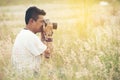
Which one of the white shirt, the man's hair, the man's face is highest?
the man's hair

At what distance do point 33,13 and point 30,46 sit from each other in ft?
1.13

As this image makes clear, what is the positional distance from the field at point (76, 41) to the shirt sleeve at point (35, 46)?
0.43 feet

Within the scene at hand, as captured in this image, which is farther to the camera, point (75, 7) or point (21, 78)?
point (75, 7)

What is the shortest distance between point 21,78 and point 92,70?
73 centimetres

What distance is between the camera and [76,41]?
538 centimetres

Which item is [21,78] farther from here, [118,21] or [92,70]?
[118,21]

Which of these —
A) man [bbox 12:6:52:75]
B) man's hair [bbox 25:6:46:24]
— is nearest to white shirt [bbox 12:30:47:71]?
man [bbox 12:6:52:75]

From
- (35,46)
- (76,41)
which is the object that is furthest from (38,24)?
(76,41)

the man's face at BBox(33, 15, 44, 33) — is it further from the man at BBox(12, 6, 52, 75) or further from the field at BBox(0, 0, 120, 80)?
the field at BBox(0, 0, 120, 80)

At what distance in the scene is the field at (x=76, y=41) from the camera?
523 centimetres

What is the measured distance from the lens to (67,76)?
520 cm

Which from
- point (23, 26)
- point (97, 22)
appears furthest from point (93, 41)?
point (23, 26)

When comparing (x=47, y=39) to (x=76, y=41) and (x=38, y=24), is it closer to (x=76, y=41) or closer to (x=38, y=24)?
(x=38, y=24)

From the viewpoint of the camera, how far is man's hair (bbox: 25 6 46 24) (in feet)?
17.0
